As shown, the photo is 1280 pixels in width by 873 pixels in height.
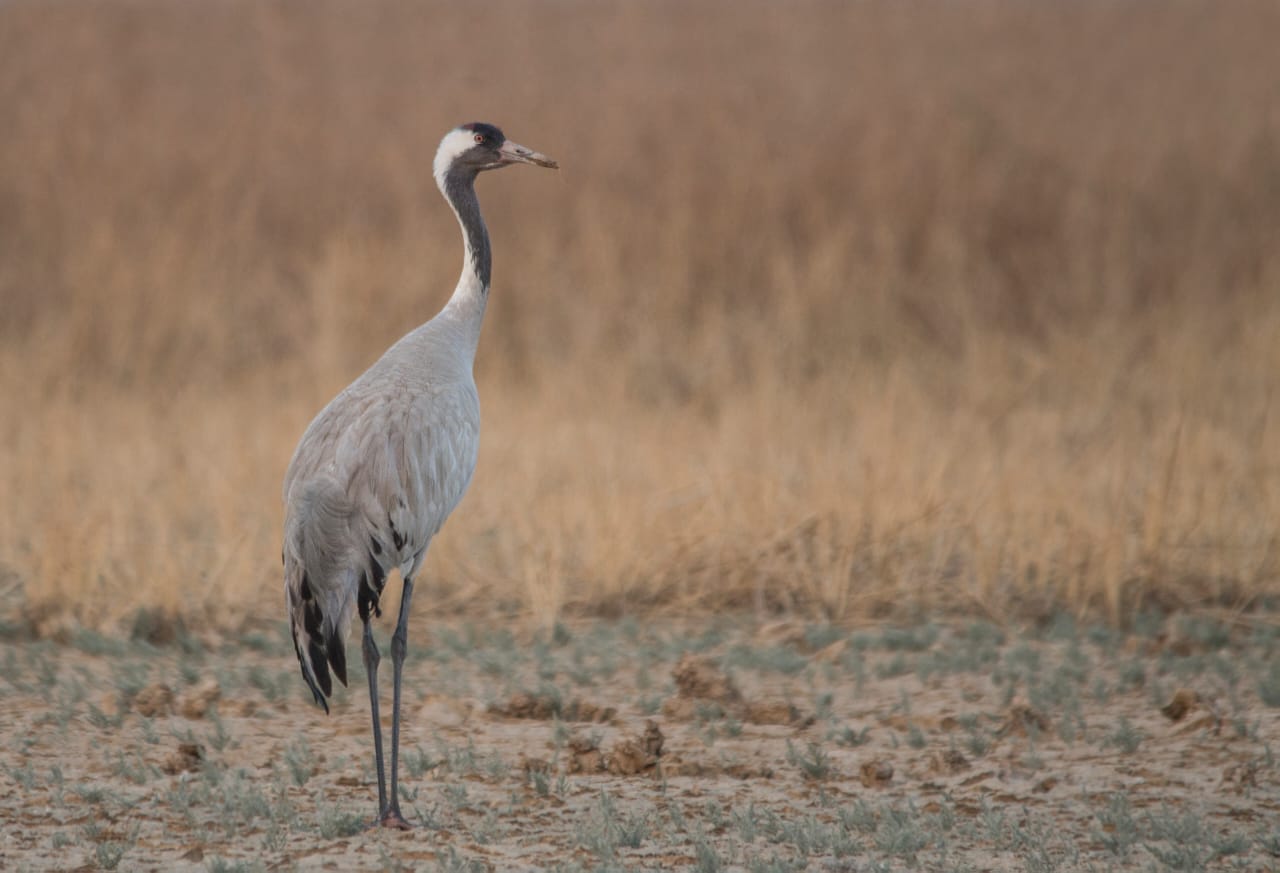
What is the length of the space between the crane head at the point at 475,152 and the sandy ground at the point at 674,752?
66.4 inches

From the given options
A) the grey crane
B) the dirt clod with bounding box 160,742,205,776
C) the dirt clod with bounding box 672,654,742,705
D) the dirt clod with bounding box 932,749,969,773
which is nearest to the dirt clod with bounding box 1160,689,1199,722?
the dirt clod with bounding box 932,749,969,773

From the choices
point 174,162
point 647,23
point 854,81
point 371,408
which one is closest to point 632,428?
point 371,408

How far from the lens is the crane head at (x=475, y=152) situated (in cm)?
524

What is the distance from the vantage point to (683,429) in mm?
9031

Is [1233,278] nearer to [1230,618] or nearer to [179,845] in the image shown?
[1230,618]

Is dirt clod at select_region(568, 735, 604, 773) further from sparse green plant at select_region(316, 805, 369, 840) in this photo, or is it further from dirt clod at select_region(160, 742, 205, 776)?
dirt clod at select_region(160, 742, 205, 776)

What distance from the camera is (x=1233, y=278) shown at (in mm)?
12742

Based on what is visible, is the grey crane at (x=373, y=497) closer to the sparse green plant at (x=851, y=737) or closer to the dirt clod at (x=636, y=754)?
the dirt clod at (x=636, y=754)

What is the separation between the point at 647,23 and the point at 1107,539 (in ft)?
50.2

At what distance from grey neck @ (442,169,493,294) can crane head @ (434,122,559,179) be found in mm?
33

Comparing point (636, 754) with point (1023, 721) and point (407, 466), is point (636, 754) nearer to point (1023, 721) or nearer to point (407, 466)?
point (407, 466)

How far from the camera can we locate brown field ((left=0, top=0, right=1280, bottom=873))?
14.7ft

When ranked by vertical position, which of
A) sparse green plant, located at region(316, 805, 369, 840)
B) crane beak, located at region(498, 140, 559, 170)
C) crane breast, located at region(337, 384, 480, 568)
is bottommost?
sparse green plant, located at region(316, 805, 369, 840)

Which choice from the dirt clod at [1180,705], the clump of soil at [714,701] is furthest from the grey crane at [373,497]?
the dirt clod at [1180,705]
